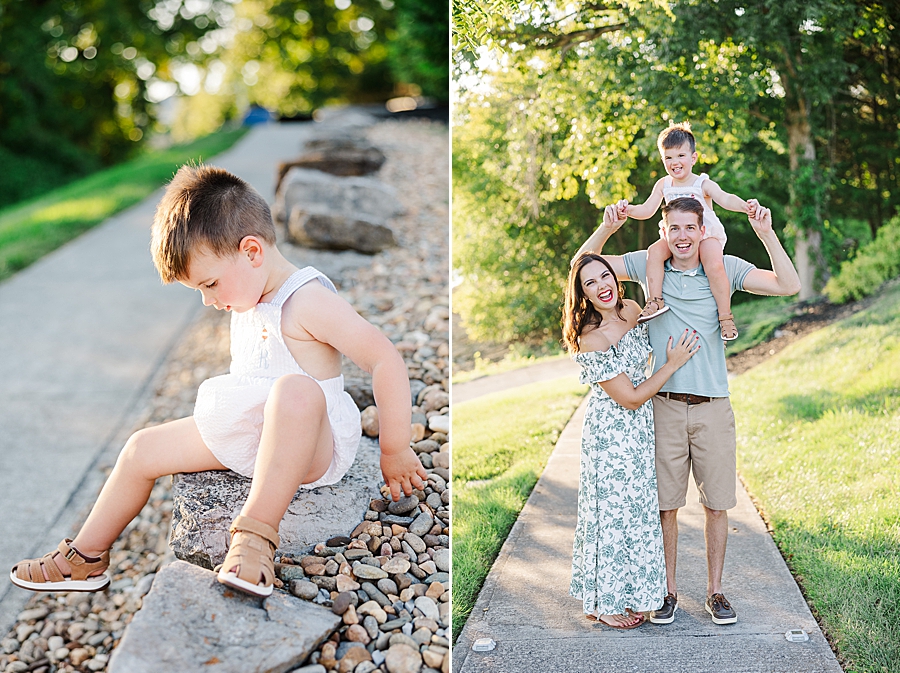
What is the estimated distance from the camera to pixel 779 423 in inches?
103

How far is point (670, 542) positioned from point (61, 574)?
1823 millimetres

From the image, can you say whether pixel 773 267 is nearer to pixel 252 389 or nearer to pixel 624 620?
pixel 624 620

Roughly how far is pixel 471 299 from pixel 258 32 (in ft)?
68.0

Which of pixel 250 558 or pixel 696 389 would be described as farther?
pixel 696 389

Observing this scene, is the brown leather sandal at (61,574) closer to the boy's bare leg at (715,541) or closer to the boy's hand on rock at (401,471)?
the boy's hand on rock at (401,471)

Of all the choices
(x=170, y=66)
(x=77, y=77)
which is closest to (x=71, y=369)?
(x=77, y=77)

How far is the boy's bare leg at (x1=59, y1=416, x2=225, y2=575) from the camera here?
2.41 meters

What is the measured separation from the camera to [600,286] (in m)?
2.38

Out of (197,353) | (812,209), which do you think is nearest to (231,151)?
(197,353)

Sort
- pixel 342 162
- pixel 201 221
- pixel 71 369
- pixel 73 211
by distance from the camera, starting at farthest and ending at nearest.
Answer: pixel 73 211
pixel 342 162
pixel 71 369
pixel 201 221

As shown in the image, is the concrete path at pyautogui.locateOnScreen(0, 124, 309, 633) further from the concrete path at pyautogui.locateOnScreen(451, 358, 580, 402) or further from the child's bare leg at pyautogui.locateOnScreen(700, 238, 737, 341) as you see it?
the child's bare leg at pyautogui.locateOnScreen(700, 238, 737, 341)

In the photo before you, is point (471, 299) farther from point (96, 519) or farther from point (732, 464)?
point (96, 519)

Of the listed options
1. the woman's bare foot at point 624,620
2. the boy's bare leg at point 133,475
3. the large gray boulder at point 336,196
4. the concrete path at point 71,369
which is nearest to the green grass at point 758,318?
the woman's bare foot at point 624,620

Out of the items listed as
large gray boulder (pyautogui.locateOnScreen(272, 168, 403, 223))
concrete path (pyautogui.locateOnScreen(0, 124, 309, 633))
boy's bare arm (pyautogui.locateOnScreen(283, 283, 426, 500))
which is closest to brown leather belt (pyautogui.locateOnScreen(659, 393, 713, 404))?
boy's bare arm (pyautogui.locateOnScreen(283, 283, 426, 500))
